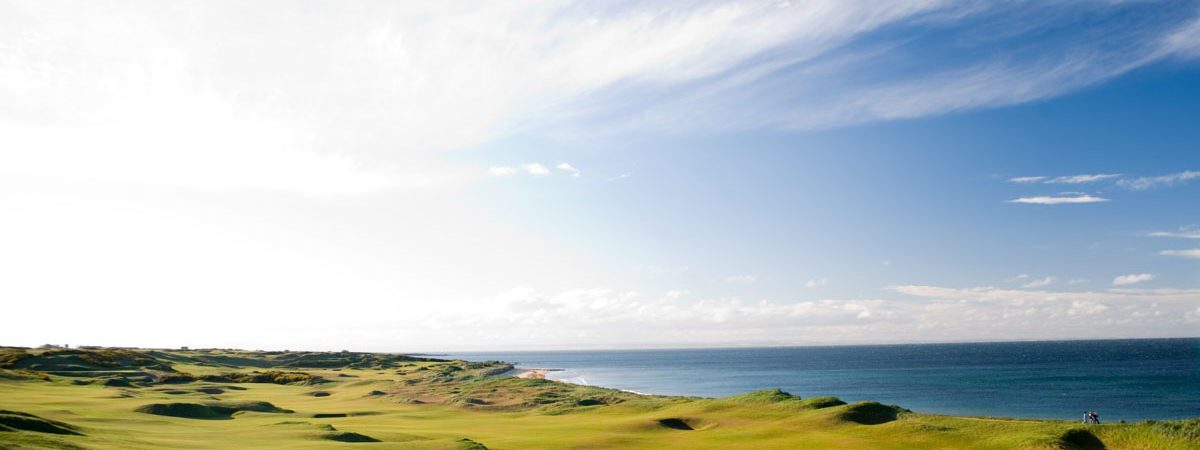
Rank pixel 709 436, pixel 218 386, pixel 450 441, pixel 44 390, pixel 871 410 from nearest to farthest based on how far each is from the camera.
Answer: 1. pixel 450 441
2. pixel 709 436
3. pixel 871 410
4. pixel 44 390
5. pixel 218 386

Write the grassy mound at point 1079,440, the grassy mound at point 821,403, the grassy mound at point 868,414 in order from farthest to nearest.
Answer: the grassy mound at point 821,403
the grassy mound at point 868,414
the grassy mound at point 1079,440

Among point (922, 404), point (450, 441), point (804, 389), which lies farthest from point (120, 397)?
point (804, 389)

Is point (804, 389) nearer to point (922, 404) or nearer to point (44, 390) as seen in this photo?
point (922, 404)

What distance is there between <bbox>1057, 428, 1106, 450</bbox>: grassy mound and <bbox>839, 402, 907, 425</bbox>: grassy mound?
8.97 meters

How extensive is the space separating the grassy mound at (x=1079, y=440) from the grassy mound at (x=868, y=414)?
353 inches

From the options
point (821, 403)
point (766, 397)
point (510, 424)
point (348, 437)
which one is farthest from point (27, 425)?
point (766, 397)

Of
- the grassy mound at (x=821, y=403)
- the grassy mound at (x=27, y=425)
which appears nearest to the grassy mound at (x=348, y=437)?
the grassy mound at (x=27, y=425)

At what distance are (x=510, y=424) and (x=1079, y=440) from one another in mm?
30300

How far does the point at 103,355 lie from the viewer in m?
93.4

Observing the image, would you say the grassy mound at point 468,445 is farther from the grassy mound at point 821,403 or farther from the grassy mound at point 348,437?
the grassy mound at point 821,403

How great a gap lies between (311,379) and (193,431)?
6237 centimetres

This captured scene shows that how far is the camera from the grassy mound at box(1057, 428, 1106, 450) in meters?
30.4

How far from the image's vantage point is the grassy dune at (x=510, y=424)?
92.7 ft

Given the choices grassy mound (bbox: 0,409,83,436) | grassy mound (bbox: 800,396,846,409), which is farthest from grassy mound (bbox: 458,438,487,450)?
grassy mound (bbox: 800,396,846,409)
